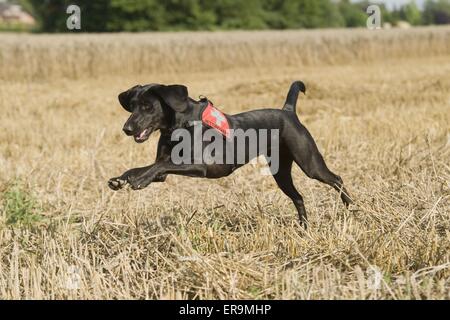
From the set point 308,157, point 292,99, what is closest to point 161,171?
point 308,157

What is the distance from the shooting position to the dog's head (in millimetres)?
5328

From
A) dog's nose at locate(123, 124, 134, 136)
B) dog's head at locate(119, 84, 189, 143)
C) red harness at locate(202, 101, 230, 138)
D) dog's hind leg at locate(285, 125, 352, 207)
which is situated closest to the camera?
dog's nose at locate(123, 124, 134, 136)

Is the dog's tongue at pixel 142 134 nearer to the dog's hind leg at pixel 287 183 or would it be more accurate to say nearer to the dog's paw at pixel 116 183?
the dog's paw at pixel 116 183

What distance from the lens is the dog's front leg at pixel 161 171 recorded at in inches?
203

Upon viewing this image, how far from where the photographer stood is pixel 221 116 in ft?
18.5

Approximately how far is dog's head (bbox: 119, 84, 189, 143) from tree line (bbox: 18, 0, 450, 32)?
4194 cm

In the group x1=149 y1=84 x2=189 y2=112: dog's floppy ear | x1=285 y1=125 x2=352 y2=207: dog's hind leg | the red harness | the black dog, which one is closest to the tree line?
x1=285 y1=125 x2=352 y2=207: dog's hind leg

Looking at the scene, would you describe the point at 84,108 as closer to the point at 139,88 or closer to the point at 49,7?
the point at 139,88

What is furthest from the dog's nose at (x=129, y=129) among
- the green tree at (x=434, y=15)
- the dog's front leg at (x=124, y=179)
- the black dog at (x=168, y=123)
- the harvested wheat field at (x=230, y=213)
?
the green tree at (x=434, y=15)

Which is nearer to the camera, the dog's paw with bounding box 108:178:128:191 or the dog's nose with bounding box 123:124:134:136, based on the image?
the dog's paw with bounding box 108:178:128:191

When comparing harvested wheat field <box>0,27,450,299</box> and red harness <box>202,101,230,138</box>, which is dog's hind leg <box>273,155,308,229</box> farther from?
red harness <box>202,101,230,138</box>

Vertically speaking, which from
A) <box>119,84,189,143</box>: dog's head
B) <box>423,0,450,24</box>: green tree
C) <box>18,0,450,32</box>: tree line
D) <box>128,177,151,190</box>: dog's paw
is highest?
<box>423,0,450,24</box>: green tree

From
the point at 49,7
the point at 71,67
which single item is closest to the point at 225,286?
the point at 71,67

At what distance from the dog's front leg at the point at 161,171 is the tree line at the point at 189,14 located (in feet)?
138
